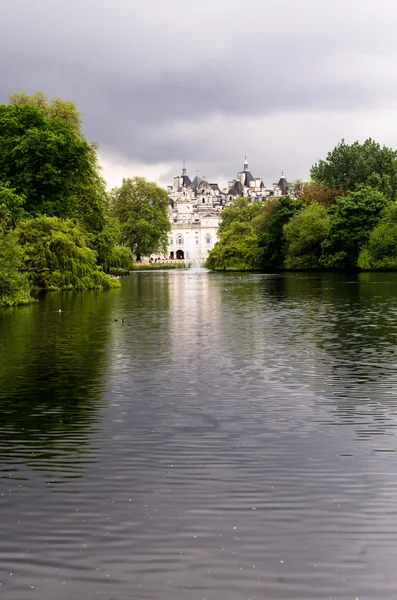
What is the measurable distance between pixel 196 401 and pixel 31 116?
38.7 metres

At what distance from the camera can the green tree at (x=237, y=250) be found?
104 m

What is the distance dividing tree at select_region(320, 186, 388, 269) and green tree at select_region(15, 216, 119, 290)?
39832 millimetres

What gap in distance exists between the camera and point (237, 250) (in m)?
106

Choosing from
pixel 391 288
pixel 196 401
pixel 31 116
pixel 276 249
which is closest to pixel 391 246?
pixel 276 249

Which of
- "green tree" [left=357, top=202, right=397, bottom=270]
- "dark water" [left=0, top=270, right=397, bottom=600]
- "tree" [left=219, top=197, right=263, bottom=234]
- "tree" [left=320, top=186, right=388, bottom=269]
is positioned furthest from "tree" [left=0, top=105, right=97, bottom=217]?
"tree" [left=219, top=197, right=263, bottom=234]

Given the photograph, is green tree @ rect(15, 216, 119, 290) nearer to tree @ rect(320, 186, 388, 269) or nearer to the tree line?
the tree line

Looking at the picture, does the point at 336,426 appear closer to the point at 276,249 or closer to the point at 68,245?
the point at 68,245

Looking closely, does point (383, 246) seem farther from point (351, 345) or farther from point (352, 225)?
point (351, 345)

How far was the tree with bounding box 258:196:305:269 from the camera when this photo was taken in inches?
3632

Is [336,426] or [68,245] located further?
[68,245]

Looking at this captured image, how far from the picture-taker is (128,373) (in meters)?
16.9

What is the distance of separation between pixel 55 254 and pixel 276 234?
175 feet

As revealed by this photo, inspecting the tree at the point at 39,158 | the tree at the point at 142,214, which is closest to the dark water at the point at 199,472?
the tree at the point at 39,158

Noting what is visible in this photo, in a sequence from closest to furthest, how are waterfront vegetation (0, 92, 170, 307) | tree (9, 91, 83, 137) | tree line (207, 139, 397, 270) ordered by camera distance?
waterfront vegetation (0, 92, 170, 307) → tree (9, 91, 83, 137) → tree line (207, 139, 397, 270)
